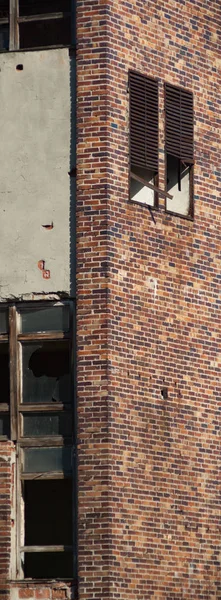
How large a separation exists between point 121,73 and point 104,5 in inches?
37.4

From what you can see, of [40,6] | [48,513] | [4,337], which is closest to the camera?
[4,337]

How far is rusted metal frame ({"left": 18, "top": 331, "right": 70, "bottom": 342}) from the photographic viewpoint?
64.6ft

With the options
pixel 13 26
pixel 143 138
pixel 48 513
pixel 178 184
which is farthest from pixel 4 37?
pixel 48 513

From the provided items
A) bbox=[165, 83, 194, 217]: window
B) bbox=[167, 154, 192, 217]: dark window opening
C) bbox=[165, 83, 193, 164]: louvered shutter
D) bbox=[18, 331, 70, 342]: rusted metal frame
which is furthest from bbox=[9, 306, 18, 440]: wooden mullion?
bbox=[165, 83, 193, 164]: louvered shutter

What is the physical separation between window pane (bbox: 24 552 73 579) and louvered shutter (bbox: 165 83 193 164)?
587cm

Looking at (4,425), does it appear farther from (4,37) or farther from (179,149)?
(4,37)

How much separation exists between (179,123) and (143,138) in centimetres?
83

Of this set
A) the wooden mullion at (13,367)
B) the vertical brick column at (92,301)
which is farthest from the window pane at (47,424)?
the vertical brick column at (92,301)

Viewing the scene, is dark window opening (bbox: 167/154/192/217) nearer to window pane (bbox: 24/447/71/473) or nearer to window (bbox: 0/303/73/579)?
window (bbox: 0/303/73/579)

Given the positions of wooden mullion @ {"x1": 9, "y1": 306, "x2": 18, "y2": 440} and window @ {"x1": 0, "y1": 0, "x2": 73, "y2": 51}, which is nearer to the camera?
wooden mullion @ {"x1": 9, "y1": 306, "x2": 18, "y2": 440}

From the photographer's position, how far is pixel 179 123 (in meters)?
21.0

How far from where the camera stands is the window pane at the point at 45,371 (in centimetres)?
1975

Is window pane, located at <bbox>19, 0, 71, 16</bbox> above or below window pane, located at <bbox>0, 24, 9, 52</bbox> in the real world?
above

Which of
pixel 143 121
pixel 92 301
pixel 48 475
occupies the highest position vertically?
pixel 143 121
